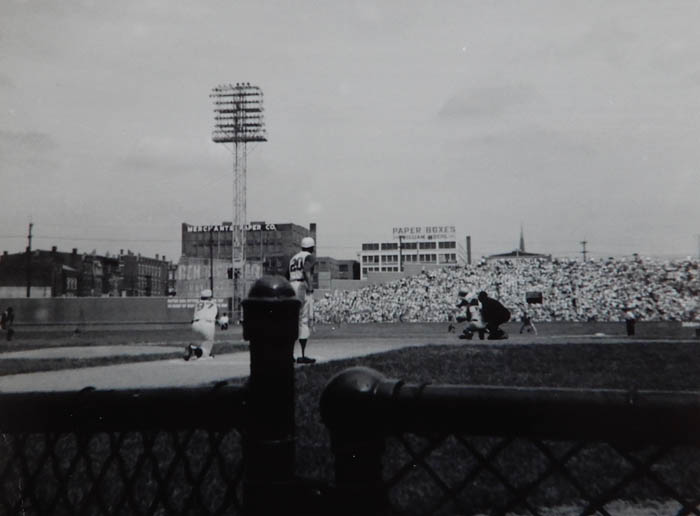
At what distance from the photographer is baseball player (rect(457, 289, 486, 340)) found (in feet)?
60.3

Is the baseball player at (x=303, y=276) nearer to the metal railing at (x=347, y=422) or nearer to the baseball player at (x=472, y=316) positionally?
the metal railing at (x=347, y=422)

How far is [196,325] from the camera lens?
12141mm

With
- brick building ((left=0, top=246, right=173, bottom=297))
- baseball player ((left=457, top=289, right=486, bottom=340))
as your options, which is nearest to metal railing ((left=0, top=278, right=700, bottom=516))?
baseball player ((left=457, top=289, right=486, bottom=340))

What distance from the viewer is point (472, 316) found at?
19.0 m

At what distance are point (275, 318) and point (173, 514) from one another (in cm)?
69

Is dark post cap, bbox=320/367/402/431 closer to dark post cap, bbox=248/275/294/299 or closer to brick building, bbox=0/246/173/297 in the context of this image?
dark post cap, bbox=248/275/294/299

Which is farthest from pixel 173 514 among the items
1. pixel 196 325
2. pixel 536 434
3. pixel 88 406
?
pixel 196 325

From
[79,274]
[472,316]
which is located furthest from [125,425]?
[79,274]

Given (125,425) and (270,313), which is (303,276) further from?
A: (270,313)

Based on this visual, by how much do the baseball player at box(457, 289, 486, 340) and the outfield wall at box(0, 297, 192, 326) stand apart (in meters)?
40.6

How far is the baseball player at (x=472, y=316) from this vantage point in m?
18.4

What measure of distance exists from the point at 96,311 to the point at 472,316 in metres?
45.4

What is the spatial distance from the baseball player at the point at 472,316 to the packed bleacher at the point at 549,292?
2434 cm

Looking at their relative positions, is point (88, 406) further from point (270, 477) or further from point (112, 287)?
point (112, 287)
